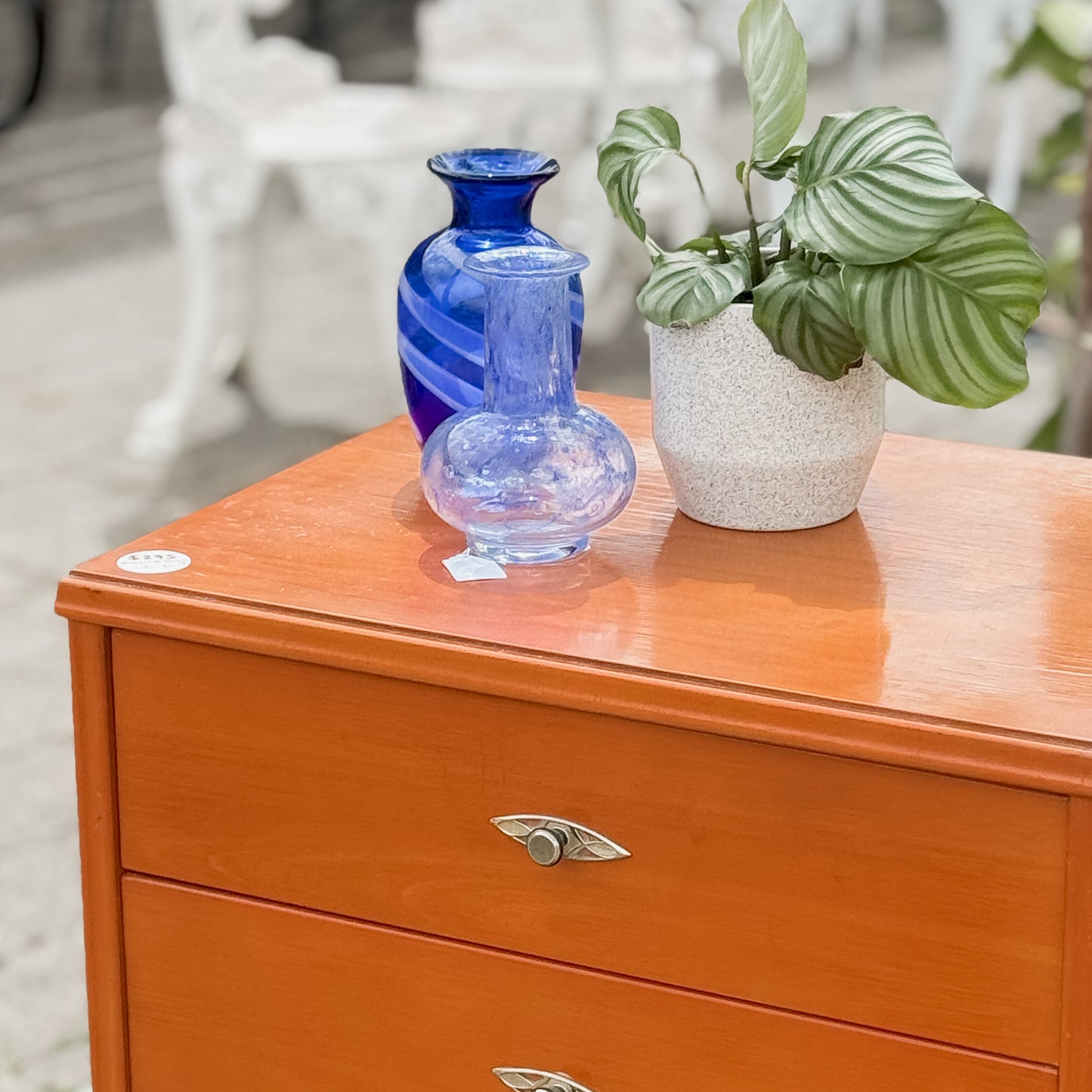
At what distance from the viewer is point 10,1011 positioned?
4.39ft

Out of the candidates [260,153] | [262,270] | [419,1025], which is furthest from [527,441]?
[262,270]

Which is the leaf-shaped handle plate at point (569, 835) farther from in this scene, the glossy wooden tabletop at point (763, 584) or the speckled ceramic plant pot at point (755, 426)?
the speckled ceramic plant pot at point (755, 426)

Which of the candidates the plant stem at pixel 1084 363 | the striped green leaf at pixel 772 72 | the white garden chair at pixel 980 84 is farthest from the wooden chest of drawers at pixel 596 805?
the white garden chair at pixel 980 84

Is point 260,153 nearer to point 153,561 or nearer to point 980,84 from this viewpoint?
point 153,561

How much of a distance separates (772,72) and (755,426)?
0.59ft

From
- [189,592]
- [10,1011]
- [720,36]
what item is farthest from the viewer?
[720,36]

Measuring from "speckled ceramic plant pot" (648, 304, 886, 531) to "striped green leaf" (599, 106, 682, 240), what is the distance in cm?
7

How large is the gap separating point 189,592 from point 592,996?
0.91ft

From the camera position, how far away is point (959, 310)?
843mm

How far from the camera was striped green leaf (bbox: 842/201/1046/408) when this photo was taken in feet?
2.74

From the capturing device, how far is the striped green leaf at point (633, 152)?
0.91 m

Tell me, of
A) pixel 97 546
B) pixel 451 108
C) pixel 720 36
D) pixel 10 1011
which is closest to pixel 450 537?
pixel 10 1011

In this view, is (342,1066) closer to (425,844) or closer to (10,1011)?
(425,844)

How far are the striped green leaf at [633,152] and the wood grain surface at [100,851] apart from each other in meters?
0.35
